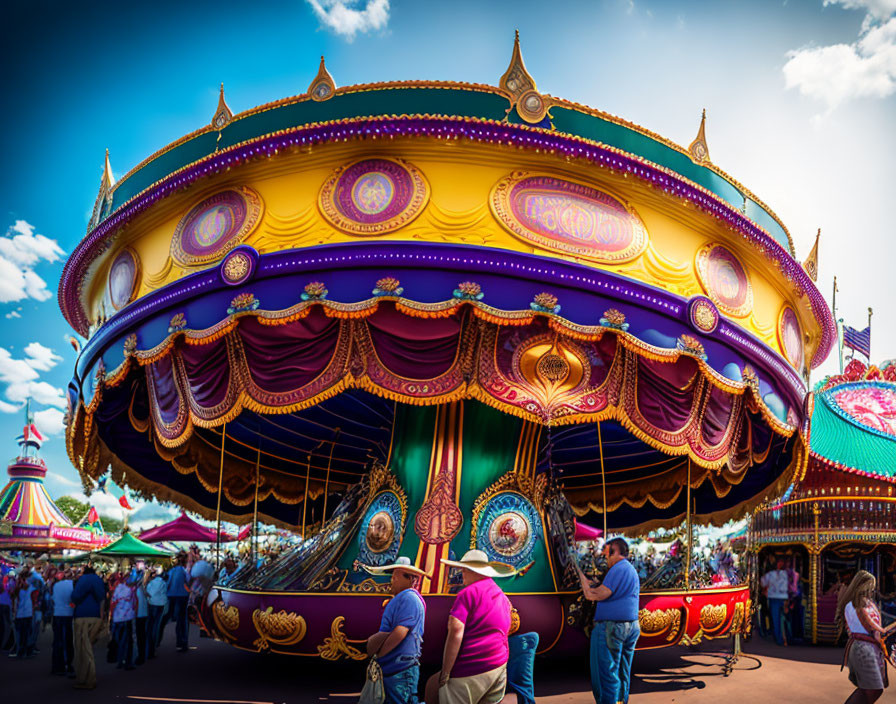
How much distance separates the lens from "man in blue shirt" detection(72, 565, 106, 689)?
817cm

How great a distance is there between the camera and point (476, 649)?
4797 mm

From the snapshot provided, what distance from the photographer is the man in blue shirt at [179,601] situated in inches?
449

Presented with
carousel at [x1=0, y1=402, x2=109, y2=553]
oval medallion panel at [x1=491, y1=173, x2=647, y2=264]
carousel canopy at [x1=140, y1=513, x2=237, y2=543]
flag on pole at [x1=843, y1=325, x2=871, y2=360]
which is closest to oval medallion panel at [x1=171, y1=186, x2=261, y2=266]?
oval medallion panel at [x1=491, y1=173, x2=647, y2=264]

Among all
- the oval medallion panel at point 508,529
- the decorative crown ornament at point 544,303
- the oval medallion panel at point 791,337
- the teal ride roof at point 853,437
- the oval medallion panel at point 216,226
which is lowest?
the oval medallion panel at point 508,529

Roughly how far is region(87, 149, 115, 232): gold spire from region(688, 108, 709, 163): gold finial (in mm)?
8648

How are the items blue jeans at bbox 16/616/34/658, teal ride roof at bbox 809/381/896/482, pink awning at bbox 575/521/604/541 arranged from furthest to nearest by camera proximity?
1. pink awning at bbox 575/521/604/541
2. teal ride roof at bbox 809/381/896/482
3. blue jeans at bbox 16/616/34/658

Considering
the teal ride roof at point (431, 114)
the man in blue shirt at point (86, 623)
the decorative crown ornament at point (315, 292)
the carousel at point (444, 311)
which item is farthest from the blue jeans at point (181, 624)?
the teal ride roof at point (431, 114)

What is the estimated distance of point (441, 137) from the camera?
28.2ft

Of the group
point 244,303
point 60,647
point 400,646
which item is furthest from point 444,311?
point 60,647

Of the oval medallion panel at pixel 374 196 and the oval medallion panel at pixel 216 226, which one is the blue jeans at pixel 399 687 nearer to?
the oval medallion panel at pixel 374 196

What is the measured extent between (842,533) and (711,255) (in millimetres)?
7371

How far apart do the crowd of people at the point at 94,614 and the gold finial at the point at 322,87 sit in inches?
256

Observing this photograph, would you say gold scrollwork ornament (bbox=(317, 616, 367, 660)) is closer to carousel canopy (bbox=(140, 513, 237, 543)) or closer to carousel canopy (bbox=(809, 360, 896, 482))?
carousel canopy (bbox=(809, 360, 896, 482))

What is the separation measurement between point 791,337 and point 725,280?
7.50ft
